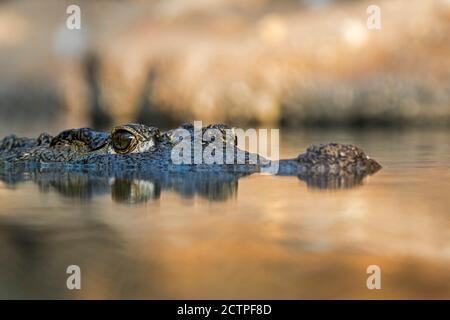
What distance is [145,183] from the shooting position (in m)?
7.44

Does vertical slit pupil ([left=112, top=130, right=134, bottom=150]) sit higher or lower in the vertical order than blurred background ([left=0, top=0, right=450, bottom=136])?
lower

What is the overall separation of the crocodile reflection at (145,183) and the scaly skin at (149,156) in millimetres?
148

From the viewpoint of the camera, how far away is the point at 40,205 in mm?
6211

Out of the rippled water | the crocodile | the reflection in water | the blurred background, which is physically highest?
the blurred background

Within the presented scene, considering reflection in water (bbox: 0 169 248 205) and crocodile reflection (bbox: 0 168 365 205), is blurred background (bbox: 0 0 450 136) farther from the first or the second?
crocodile reflection (bbox: 0 168 365 205)

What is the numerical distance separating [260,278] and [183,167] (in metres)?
4.51

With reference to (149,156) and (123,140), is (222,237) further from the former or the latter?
(123,140)

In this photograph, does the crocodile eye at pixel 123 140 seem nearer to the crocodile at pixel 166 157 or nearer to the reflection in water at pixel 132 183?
the crocodile at pixel 166 157

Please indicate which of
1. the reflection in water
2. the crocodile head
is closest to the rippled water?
the reflection in water


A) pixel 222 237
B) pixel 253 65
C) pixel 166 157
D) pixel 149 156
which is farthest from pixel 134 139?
pixel 253 65

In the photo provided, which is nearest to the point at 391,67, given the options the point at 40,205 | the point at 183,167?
the point at 183,167

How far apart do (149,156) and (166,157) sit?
8.3 inches

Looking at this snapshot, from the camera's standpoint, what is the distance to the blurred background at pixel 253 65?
20.7 metres

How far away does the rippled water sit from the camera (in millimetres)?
3701
